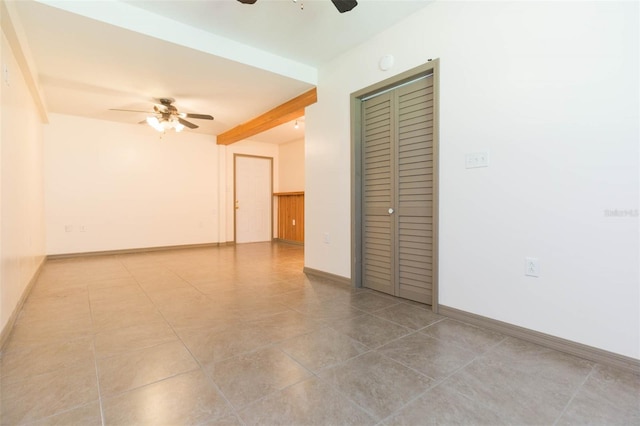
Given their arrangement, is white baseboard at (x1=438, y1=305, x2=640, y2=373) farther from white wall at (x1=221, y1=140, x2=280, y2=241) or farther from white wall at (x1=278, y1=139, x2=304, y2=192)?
white wall at (x1=221, y1=140, x2=280, y2=241)

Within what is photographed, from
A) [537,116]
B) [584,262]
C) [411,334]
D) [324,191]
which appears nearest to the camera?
[584,262]

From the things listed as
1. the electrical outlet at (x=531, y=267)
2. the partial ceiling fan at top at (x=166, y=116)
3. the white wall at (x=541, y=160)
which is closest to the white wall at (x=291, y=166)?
the partial ceiling fan at top at (x=166, y=116)

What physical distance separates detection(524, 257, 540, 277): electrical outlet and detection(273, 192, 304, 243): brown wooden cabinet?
5.35m

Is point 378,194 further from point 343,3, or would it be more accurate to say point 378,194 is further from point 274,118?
point 274,118

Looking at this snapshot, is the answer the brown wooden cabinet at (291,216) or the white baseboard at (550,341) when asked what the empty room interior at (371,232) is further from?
the brown wooden cabinet at (291,216)

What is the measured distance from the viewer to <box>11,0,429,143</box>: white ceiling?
255 cm

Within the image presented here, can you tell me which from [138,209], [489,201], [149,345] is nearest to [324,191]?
[489,201]

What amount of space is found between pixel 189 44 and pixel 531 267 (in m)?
3.48

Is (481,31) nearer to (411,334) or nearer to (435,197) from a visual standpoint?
(435,197)

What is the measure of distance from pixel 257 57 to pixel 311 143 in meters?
1.18

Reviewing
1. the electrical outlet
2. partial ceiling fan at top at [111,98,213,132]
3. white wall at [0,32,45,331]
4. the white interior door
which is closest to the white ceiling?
partial ceiling fan at top at [111,98,213,132]

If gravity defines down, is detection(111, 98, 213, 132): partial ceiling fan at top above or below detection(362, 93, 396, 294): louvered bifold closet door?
above

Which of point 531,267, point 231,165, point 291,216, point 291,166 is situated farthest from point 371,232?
point 231,165

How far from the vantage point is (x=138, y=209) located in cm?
591
